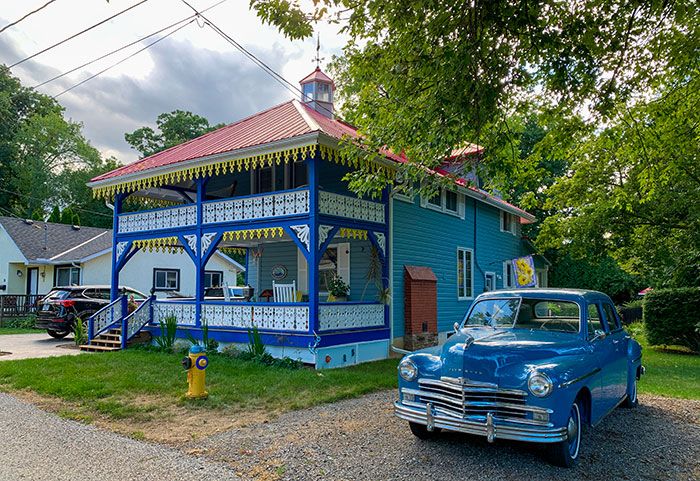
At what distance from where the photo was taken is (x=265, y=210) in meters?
12.1

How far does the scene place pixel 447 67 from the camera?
672cm

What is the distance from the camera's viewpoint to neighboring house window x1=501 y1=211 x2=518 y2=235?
2197cm

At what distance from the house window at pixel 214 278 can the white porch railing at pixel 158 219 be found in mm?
13351

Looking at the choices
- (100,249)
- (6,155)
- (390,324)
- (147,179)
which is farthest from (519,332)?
(6,155)

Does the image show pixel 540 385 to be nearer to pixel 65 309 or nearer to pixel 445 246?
pixel 445 246

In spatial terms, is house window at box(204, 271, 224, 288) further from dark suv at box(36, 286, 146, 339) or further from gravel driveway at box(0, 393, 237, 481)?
gravel driveway at box(0, 393, 237, 481)

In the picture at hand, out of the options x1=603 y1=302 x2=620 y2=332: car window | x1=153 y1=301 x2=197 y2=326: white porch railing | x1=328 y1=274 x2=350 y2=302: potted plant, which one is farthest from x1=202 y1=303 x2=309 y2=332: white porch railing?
x1=603 y1=302 x2=620 y2=332: car window

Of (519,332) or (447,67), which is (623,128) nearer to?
(447,67)

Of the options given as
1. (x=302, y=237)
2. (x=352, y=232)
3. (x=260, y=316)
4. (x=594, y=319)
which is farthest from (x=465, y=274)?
(x=594, y=319)

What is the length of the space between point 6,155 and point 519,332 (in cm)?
5194

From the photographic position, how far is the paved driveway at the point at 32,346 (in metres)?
13.7

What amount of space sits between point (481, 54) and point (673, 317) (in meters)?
13.6

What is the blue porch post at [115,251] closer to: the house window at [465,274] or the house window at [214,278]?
the house window at [465,274]

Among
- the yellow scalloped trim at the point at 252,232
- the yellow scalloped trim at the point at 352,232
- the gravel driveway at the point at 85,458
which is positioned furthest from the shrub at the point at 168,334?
the gravel driveway at the point at 85,458
